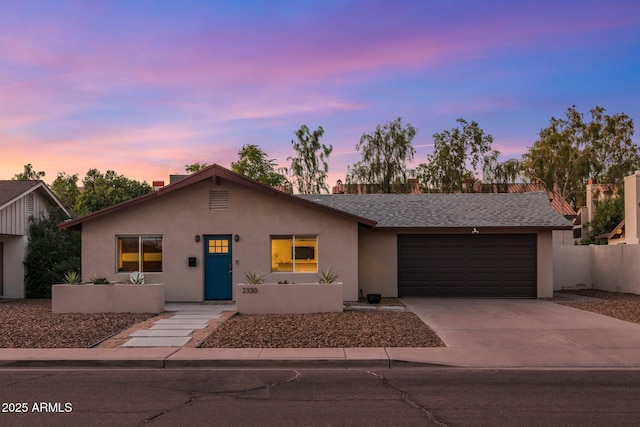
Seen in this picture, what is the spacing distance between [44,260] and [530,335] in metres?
20.7

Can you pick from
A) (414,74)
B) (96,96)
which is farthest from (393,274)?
(96,96)

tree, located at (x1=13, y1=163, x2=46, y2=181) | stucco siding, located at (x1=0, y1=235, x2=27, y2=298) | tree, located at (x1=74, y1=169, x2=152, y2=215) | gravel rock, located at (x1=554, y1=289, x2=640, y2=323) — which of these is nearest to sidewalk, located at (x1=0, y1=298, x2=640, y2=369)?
gravel rock, located at (x1=554, y1=289, x2=640, y2=323)

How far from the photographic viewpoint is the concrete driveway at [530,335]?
10.1 meters

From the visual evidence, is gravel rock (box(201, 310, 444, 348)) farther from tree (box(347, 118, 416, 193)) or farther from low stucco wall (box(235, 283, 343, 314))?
tree (box(347, 118, 416, 193))

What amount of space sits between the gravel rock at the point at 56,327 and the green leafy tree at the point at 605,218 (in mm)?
34382

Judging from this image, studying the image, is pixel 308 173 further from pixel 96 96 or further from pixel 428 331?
pixel 428 331

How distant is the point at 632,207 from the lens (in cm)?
2614

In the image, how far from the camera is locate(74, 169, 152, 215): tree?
43.2 metres

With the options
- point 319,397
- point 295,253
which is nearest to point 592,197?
point 295,253

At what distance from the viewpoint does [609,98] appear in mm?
49969

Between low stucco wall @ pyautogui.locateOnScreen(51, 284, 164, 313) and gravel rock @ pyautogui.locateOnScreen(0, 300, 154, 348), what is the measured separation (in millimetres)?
402

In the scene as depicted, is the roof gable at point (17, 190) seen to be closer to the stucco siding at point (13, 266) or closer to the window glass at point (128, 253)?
the stucco siding at point (13, 266)

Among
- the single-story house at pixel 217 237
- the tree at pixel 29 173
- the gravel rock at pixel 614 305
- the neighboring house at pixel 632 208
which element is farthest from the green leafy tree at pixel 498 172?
the tree at pixel 29 173

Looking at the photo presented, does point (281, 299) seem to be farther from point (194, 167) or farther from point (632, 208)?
point (194, 167)
